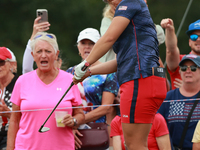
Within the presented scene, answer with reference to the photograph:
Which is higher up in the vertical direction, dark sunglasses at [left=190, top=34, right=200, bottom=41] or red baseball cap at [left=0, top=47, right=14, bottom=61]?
dark sunglasses at [left=190, top=34, right=200, bottom=41]

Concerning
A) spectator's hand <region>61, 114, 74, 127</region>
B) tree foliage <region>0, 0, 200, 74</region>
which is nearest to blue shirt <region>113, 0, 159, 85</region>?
spectator's hand <region>61, 114, 74, 127</region>

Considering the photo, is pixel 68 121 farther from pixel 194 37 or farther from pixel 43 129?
pixel 194 37

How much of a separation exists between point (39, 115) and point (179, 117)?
137 centimetres

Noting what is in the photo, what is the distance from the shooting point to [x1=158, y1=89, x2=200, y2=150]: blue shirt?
3971mm

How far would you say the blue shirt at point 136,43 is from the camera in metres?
2.84

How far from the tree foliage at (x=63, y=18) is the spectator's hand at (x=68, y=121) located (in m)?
6.27

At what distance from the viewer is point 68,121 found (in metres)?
3.56

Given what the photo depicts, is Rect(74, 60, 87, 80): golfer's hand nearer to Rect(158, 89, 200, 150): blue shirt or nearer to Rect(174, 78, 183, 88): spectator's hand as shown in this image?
Rect(158, 89, 200, 150): blue shirt

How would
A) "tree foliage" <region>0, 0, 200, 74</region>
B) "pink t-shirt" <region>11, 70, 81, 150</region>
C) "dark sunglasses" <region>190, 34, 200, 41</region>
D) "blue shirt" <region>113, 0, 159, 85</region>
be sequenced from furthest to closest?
"tree foliage" <region>0, 0, 200, 74</region> → "dark sunglasses" <region>190, 34, 200, 41</region> → "pink t-shirt" <region>11, 70, 81, 150</region> → "blue shirt" <region>113, 0, 159, 85</region>

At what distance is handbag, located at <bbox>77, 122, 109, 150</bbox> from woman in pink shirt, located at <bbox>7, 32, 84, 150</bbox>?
16 cm

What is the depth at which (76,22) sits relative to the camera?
1051cm

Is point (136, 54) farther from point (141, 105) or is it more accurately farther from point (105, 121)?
point (105, 121)

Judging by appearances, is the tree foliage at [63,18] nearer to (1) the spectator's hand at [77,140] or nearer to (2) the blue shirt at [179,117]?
(2) the blue shirt at [179,117]

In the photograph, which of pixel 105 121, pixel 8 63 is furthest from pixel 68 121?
pixel 8 63
